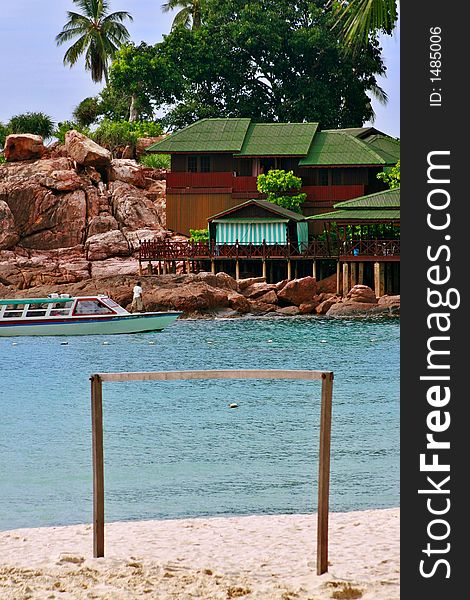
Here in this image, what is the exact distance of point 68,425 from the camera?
2219cm

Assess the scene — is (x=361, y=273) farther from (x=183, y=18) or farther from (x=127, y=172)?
(x=183, y=18)

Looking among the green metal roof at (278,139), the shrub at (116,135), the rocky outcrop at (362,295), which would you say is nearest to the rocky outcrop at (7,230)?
the shrub at (116,135)

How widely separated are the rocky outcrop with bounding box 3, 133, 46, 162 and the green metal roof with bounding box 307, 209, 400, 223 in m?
18.8

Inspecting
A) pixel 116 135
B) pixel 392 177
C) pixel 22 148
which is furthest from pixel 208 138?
pixel 22 148

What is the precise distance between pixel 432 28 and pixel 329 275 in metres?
49.7

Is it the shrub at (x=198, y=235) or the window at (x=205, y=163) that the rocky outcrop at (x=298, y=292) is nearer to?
the shrub at (x=198, y=235)

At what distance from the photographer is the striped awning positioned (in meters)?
53.5

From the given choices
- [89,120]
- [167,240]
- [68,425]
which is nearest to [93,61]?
[89,120]

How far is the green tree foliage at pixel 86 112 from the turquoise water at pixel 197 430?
33.5m

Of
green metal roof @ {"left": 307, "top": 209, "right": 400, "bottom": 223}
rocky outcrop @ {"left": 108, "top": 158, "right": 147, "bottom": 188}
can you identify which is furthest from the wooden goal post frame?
rocky outcrop @ {"left": 108, "top": 158, "right": 147, "bottom": 188}

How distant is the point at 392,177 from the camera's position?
2131 inches

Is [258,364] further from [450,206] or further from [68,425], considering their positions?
[450,206]

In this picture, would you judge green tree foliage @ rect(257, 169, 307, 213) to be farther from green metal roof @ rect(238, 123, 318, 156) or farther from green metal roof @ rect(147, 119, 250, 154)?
green metal roof @ rect(147, 119, 250, 154)

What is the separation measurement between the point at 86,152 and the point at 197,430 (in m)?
39.7
